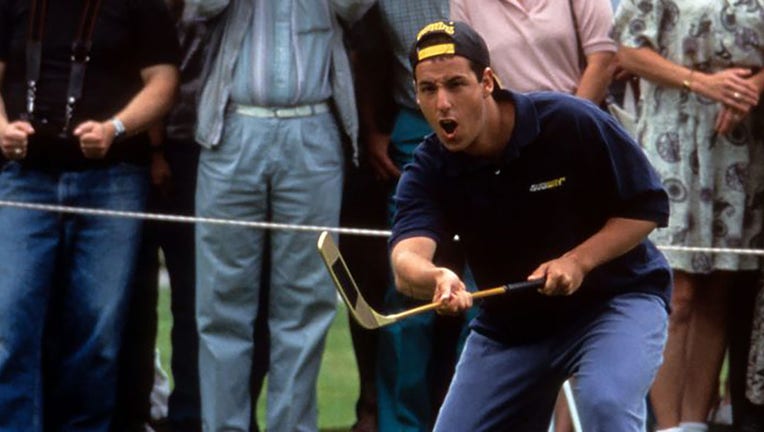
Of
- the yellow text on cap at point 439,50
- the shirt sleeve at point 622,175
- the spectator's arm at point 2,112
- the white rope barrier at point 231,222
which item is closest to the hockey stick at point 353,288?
the shirt sleeve at point 622,175

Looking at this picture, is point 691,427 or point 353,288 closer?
point 353,288

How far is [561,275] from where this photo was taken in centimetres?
721

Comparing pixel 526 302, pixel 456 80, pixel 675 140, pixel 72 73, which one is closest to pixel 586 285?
pixel 526 302

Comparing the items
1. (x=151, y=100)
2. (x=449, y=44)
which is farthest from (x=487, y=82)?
(x=151, y=100)

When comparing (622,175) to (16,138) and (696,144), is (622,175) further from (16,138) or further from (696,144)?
(16,138)

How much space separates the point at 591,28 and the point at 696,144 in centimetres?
62

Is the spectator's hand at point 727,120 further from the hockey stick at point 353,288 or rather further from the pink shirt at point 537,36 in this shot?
the hockey stick at point 353,288

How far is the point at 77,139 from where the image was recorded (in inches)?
355

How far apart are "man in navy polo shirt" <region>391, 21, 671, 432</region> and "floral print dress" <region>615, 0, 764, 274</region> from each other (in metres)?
1.54

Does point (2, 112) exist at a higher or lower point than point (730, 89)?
lower

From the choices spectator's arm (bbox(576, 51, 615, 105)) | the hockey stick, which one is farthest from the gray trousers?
the hockey stick

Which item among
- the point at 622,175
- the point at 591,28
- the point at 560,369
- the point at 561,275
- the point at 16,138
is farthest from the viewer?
the point at 591,28

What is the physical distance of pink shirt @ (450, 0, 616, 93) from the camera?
9.26 metres

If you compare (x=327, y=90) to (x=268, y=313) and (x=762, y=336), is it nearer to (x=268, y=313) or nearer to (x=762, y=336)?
(x=268, y=313)
